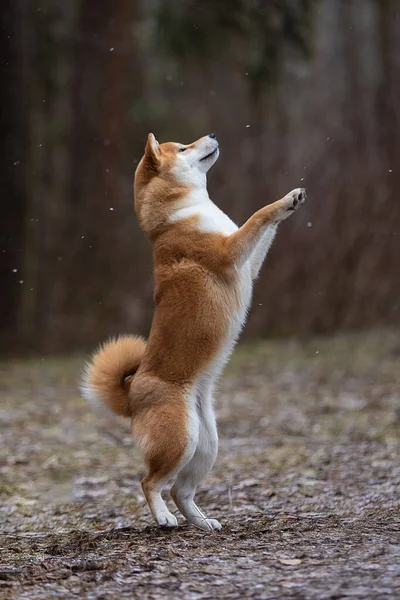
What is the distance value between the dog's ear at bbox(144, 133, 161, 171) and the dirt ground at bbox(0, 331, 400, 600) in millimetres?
1941

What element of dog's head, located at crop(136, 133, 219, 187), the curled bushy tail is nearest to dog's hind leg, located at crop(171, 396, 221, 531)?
the curled bushy tail

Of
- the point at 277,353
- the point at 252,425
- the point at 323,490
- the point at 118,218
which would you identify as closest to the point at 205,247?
the point at 323,490

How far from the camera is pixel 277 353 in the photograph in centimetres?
1293

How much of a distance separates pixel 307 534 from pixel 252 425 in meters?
4.00

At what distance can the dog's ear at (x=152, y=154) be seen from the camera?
17.9 ft

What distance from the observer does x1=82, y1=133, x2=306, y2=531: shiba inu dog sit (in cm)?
480

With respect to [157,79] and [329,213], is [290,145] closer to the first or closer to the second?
[329,213]

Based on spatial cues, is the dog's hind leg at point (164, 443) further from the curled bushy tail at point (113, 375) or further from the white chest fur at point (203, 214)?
the white chest fur at point (203, 214)

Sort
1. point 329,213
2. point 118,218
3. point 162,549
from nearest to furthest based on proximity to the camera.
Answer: point 162,549 → point 329,213 → point 118,218

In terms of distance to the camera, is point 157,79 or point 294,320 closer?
point 294,320

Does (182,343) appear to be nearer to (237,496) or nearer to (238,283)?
(238,283)

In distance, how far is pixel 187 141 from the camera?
16938mm

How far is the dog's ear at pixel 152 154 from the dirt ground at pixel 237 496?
194 centimetres

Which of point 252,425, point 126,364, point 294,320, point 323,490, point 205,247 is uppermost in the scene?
point 205,247
